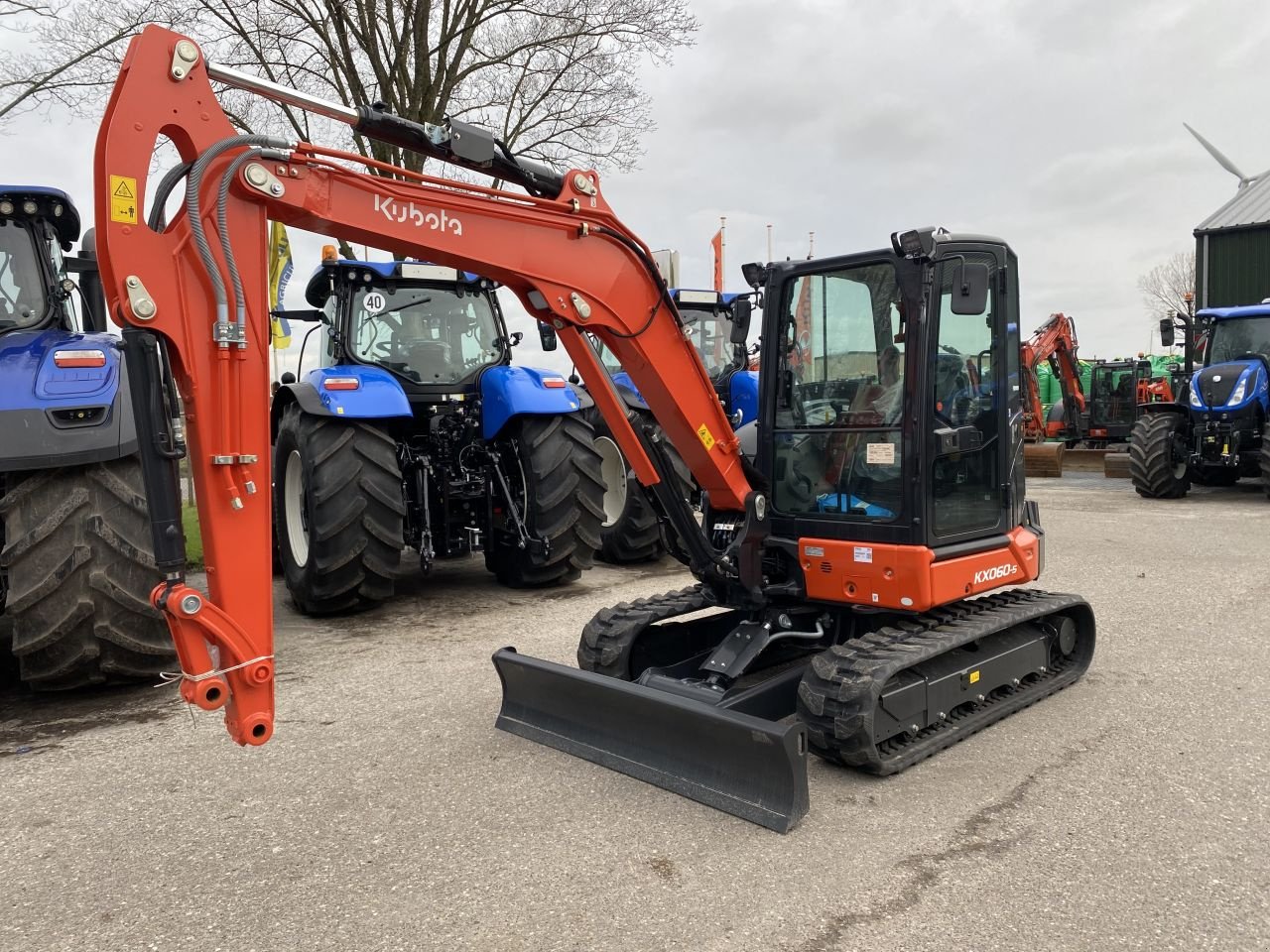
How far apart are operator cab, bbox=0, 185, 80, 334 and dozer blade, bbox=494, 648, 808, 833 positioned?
3.23 meters

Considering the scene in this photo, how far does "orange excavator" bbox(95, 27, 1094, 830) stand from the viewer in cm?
295

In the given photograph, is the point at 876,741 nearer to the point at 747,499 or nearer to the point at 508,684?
the point at 747,499

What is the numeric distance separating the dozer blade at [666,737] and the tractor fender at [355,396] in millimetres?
2587

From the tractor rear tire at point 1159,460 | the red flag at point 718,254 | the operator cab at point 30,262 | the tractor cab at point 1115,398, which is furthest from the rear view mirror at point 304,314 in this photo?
the tractor cab at point 1115,398

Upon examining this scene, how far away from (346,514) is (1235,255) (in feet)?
74.1

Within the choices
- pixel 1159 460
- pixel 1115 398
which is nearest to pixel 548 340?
pixel 1159 460

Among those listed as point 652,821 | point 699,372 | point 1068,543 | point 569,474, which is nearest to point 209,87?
point 699,372

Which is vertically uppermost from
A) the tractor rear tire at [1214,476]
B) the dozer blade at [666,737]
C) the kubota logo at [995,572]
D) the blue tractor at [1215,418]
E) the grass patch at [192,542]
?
the blue tractor at [1215,418]

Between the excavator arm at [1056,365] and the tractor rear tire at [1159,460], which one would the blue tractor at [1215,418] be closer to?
the tractor rear tire at [1159,460]

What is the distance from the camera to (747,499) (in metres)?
4.57

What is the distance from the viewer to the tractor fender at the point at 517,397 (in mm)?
7051

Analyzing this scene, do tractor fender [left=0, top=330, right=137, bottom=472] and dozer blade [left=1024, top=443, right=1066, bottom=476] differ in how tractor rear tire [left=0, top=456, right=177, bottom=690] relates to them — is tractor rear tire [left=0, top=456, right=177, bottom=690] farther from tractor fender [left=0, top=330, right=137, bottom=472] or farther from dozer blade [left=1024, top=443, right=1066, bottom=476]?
dozer blade [left=1024, top=443, right=1066, bottom=476]

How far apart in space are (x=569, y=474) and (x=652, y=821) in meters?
3.85

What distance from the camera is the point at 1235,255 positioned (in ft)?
72.0
